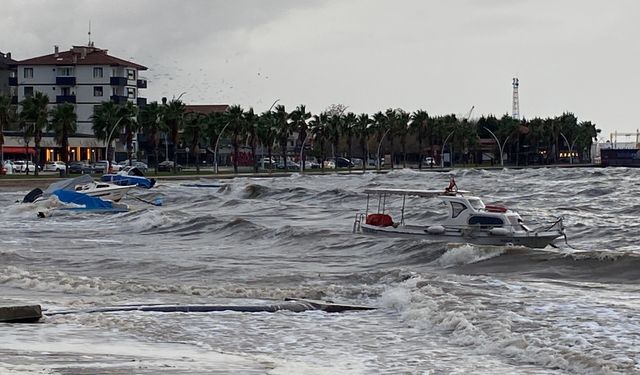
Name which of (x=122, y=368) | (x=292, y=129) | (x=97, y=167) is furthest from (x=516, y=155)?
(x=122, y=368)

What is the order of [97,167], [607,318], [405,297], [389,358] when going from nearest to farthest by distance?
[389,358] → [607,318] → [405,297] → [97,167]

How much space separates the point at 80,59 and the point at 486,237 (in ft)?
393

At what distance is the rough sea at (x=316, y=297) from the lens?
14.5 metres

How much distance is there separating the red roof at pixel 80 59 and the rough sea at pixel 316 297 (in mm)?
102383

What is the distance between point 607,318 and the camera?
18172mm

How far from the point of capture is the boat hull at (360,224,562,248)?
32906 millimetres

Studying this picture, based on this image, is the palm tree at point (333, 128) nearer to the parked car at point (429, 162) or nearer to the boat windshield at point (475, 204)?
the parked car at point (429, 162)

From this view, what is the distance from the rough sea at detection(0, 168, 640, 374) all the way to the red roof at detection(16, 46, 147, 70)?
10238 centimetres

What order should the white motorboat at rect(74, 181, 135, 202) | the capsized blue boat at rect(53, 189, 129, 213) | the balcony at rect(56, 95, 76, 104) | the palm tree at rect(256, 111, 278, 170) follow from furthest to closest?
the balcony at rect(56, 95, 76, 104)
the palm tree at rect(256, 111, 278, 170)
the white motorboat at rect(74, 181, 135, 202)
the capsized blue boat at rect(53, 189, 129, 213)

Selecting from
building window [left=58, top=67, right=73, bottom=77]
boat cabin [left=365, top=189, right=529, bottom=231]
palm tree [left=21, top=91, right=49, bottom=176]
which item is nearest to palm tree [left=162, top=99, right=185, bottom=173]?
palm tree [left=21, top=91, right=49, bottom=176]

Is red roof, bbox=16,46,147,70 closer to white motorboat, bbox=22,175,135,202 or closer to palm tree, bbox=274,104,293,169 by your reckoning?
palm tree, bbox=274,104,293,169

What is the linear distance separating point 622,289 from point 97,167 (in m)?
91.8

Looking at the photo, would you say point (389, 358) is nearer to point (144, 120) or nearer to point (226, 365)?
point (226, 365)

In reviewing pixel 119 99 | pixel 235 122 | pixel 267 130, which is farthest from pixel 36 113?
pixel 119 99
